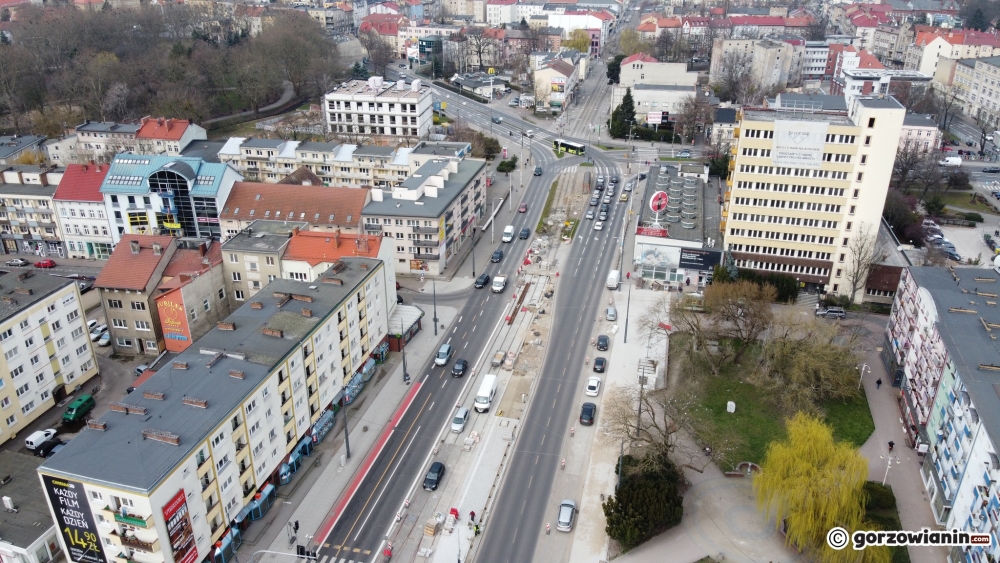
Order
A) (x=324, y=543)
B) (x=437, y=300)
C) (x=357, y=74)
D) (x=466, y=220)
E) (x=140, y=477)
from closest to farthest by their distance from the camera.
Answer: (x=140, y=477) → (x=324, y=543) → (x=437, y=300) → (x=466, y=220) → (x=357, y=74)

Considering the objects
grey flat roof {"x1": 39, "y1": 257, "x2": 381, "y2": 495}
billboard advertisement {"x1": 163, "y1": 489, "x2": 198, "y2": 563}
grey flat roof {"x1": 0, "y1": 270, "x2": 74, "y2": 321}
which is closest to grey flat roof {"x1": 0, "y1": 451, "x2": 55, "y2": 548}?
grey flat roof {"x1": 39, "y1": 257, "x2": 381, "y2": 495}

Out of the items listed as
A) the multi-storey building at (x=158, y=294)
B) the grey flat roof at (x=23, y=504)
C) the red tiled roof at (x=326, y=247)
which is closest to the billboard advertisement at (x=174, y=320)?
the multi-storey building at (x=158, y=294)

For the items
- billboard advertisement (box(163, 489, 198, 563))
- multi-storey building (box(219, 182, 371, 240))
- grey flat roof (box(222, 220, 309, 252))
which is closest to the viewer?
billboard advertisement (box(163, 489, 198, 563))

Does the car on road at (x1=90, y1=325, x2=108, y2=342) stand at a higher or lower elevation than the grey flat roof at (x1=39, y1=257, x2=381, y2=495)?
lower

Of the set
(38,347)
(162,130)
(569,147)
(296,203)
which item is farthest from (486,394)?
(162,130)

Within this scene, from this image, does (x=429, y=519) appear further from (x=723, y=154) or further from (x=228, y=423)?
(x=723, y=154)

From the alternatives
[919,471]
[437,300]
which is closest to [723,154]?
[437,300]

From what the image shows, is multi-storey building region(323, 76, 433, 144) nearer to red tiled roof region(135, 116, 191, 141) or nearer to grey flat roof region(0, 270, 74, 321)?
red tiled roof region(135, 116, 191, 141)
